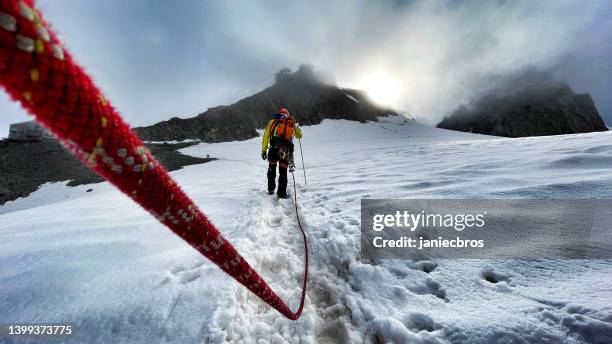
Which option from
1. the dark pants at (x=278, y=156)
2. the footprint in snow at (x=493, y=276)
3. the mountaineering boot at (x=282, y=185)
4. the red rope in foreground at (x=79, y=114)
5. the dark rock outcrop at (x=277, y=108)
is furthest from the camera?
the dark rock outcrop at (x=277, y=108)

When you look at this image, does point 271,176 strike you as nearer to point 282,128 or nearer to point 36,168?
point 282,128

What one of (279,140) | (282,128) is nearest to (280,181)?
(279,140)

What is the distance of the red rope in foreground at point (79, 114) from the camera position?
47 cm

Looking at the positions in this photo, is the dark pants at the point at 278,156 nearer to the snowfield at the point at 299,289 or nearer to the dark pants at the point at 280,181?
the dark pants at the point at 280,181

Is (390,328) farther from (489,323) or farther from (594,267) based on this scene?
(594,267)

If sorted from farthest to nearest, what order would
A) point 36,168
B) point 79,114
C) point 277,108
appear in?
point 277,108
point 36,168
point 79,114

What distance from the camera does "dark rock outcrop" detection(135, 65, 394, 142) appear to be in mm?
44969

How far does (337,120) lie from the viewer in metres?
60.9

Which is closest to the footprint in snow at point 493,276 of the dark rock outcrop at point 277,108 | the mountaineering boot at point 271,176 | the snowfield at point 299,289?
the snowfield at point 299,289

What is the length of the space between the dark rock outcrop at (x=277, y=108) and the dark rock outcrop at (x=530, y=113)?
30.9 meters

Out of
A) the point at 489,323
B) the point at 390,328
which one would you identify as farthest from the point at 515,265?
the point at 390,328

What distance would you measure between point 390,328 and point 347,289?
672 mm

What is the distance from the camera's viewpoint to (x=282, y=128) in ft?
21.2

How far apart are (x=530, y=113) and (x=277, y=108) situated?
252 feet
